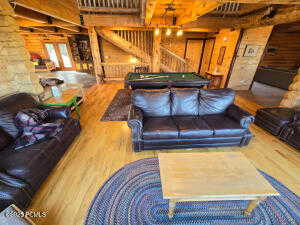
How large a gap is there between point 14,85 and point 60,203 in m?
2.31

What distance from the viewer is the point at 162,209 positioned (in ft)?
4.97

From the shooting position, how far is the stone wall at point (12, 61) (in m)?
2.15

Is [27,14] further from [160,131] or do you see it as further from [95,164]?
[160,131]

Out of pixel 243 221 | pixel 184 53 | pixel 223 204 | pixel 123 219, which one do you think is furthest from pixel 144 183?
pixel 184 53

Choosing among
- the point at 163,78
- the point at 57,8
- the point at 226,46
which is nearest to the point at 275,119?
the point at 163,78

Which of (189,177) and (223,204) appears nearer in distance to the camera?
(189,177)

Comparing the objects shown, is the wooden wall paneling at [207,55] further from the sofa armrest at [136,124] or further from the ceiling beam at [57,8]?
the sofa armrest at [136,124]

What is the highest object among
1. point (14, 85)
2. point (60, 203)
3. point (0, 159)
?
point (14, 85)

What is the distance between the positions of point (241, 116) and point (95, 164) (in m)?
2.58

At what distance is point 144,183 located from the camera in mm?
1793

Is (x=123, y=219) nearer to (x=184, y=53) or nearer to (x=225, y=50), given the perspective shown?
(x=225, y=50)

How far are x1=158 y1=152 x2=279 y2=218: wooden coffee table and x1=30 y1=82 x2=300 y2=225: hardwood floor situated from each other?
79 cm

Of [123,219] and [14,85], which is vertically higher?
[14,85]

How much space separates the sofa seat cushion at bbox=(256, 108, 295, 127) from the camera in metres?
2.64
